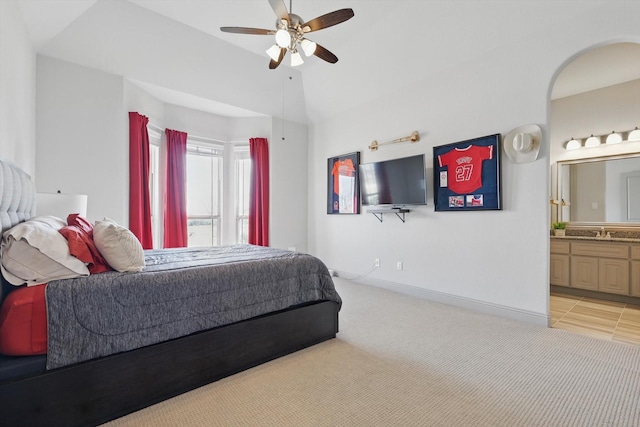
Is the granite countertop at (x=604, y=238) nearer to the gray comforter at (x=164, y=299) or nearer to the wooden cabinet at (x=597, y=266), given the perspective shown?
the wooden cabinet at (x=597, y=266)

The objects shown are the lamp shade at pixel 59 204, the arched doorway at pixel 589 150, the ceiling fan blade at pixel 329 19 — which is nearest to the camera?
the ceiling fan blade at pixel 329 19

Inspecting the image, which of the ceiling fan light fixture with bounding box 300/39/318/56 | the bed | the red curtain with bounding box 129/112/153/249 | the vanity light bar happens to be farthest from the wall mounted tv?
the red curtain with bounding box 129/112/153/249

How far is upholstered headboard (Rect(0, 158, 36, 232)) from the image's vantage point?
5.24 feet

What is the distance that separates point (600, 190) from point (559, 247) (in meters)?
0.99

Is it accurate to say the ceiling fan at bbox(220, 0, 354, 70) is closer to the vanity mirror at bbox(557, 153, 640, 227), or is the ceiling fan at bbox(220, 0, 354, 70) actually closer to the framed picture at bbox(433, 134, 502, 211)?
the framed picture at bbox(433, 134, 502, 211)

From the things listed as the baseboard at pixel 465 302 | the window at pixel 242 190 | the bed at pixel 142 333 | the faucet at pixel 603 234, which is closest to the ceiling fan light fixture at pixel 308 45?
the bed at pixel 142 333

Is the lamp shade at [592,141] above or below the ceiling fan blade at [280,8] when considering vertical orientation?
below

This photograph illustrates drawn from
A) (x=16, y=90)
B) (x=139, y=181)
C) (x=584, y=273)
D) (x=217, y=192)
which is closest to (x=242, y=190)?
(x=217, y=192)

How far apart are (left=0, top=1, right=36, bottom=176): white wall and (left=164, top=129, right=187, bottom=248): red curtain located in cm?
166

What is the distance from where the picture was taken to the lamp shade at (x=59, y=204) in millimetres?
2611

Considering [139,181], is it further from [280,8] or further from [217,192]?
[280,8]

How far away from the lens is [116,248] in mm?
1737

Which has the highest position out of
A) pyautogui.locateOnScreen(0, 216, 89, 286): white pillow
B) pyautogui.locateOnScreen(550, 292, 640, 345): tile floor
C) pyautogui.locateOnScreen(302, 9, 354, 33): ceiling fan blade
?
pyautogui.locateOnScreen(302, 9, 354, 33): ceiling fan blade

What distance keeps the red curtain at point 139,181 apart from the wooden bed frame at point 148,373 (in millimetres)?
2633
